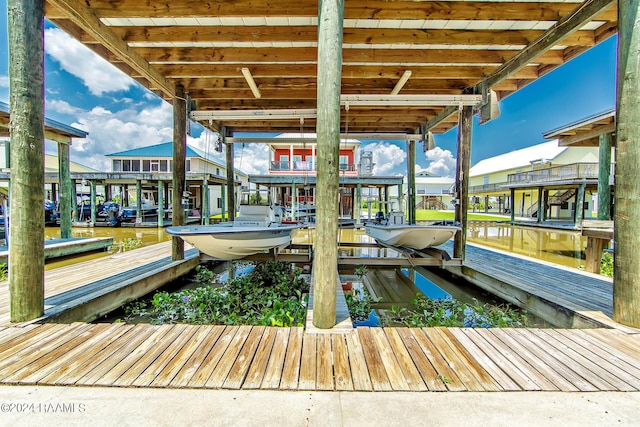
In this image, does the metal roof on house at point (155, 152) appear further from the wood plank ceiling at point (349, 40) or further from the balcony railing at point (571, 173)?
the balcony railing at point (571, 173)

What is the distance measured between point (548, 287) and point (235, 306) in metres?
4.60

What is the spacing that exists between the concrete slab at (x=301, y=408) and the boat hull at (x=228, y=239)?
8.47ft

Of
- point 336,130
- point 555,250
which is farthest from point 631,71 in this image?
point 555,250

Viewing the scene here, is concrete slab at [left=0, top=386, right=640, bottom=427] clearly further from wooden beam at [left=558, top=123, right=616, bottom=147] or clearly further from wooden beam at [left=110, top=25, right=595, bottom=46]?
wooden beam at [left=558, top=123, right=616, bottom=147]

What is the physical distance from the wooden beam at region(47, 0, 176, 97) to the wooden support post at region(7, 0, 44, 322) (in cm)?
57

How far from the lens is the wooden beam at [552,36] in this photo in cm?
313

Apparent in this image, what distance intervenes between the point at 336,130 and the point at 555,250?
9.52 metres

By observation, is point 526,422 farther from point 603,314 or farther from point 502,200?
point 502,200

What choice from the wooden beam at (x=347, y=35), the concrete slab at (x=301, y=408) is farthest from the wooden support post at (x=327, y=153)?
the wooden beam at (x=347, y=35)

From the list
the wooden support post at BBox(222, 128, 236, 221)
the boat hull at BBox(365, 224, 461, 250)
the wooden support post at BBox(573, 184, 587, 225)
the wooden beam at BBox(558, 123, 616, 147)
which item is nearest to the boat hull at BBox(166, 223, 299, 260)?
the boat hull at BBox(365, 224, 461, 250)

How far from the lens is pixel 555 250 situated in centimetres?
870

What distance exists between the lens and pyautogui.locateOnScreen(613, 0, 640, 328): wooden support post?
2.58 m

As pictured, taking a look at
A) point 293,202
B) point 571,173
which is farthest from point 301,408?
point 571,173

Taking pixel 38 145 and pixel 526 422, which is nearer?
pixel 526 422
